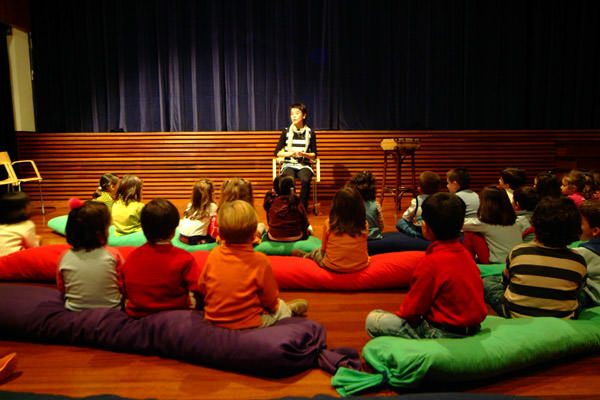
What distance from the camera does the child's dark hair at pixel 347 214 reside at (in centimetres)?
295

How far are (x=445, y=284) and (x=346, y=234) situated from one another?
107 cm

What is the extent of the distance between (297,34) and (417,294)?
5.85 metres

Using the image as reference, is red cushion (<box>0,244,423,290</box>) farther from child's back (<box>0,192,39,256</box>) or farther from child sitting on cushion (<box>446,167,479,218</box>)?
child sitting on cushion (<box>446,167,479,218</box>)

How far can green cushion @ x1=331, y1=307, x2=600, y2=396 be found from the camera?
6.05ft

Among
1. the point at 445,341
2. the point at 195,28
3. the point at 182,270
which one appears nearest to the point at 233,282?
the point at 182,270

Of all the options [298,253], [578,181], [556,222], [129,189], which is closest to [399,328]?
[556,222]

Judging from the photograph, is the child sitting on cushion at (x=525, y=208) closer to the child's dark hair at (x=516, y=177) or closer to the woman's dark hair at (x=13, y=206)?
the child's dark hair at (x=516, y=177)

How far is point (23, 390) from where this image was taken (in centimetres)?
192

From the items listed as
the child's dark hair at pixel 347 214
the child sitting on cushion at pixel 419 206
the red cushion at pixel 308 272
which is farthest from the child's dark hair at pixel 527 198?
the child's dark hair at pixel 347 214

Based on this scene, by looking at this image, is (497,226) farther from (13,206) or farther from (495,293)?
(13,206)

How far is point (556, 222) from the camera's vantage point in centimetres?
212

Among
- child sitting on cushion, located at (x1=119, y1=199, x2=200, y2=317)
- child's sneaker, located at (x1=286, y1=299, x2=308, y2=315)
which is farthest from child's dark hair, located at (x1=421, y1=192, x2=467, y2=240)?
child sitting on cushion, located at (x1=119, y1=199, x2=200, y2=317)

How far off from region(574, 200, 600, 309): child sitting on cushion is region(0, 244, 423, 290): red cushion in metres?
0.99

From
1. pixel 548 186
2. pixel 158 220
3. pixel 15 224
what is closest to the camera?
pixel 158 220
